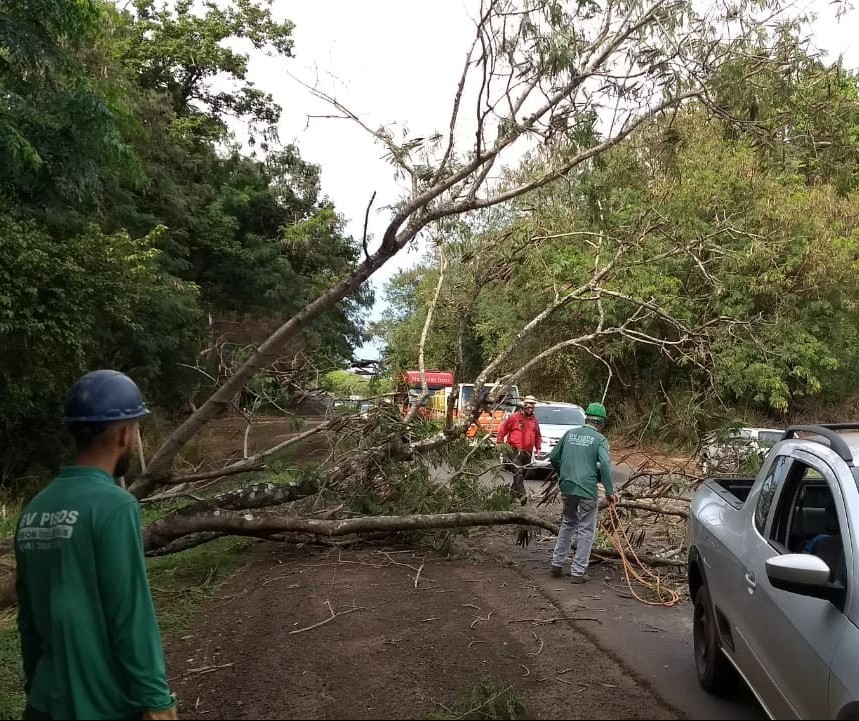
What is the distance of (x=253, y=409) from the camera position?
31.0 ft

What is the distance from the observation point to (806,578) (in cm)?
285

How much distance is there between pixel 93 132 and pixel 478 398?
18.3ft

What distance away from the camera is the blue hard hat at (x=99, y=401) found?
2.36 m

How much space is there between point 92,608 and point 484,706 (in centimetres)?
206

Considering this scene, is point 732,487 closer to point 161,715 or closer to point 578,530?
point 578,530

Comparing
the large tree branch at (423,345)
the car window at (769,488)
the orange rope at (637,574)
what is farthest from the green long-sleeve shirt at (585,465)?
the car window at (769,488)

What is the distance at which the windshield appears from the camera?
16359 millimetres

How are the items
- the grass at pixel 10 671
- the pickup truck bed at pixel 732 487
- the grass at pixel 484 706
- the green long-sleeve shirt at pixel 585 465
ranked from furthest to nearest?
the green long-sleeve shirt at pixel 585 465 → the pickup truck bed at pixel 732 487 → the grass at pixel 10 671 → the grass at pixel 484 706

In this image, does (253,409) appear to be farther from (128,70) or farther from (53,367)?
(128,70)

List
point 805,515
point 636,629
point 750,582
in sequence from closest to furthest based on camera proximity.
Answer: point 750,582 → point 805,515 → point 636,629

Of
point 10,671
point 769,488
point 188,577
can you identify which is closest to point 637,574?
point 769,488

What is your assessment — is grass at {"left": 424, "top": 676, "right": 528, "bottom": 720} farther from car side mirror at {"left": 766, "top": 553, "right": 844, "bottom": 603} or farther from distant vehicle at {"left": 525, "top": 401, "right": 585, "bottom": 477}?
distant vehicle at {"left": 525, "top": 401, "right": 585, "bottom": 477}

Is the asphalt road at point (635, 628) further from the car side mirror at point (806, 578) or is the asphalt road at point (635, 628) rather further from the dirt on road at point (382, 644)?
the car side mirror at point (806, 578)

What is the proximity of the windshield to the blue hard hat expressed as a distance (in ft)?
47.0
